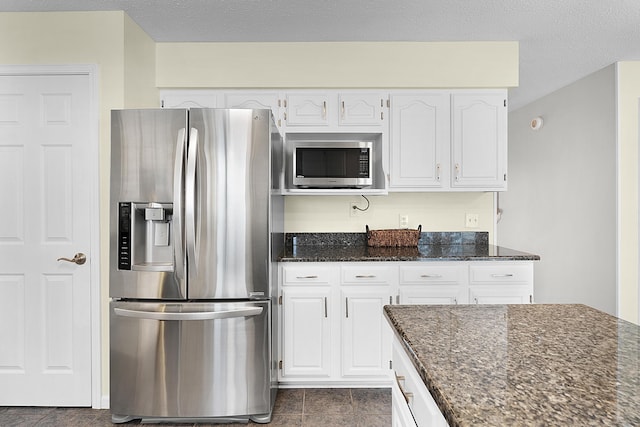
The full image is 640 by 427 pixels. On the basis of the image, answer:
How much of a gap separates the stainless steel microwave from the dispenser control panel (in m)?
1.14

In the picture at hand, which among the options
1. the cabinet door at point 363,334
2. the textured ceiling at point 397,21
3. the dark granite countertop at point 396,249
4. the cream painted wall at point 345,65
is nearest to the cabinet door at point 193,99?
the cream painted wall at point 345,65

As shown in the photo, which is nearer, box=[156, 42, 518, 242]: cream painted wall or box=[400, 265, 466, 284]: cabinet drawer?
box=[400, 265, 466, 284]: cabinet drawer

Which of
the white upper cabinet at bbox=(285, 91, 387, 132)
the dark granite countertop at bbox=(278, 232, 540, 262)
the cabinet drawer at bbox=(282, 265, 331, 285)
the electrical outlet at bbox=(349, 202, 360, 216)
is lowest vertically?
the cabinet drawer at bbox=(282, 265, 331, 285)

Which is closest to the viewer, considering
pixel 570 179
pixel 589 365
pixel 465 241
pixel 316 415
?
pixel 589 365

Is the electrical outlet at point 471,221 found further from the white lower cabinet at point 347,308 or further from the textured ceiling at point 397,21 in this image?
the textured ceiling at point 397,21

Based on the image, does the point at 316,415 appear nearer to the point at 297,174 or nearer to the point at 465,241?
the point at 297,174

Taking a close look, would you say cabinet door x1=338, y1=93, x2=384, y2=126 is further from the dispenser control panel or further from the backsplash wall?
the dispenser control panel

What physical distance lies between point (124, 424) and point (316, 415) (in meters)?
1.14

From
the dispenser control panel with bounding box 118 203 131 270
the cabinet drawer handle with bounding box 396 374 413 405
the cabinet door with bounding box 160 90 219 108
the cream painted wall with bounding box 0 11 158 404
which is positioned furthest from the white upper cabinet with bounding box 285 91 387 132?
the cabinet drawer handle with bounding box 396 374 413 405

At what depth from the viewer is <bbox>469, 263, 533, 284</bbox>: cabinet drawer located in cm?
253

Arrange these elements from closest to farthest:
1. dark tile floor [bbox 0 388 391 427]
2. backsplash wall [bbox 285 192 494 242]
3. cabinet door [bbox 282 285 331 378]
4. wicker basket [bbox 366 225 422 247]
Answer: dark tile floor [bbox 0 388 391 427] → cabinet door [bbox 282 285 331 378] → wicker basket [bbox 366 225 422 247] → backsplash wall [bbox 285 192 494 242]

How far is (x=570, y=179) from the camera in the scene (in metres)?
3.75

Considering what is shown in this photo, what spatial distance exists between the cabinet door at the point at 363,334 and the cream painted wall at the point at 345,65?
5.23ft

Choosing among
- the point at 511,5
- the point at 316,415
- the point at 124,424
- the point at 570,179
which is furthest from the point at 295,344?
the point at 570,179
